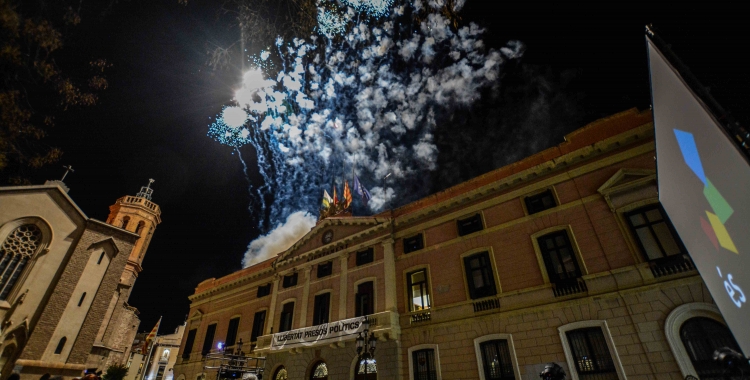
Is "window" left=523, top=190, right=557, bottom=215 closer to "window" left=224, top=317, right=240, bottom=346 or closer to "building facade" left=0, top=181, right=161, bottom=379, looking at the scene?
"window" left=224, top=317, right=240, bottom=346

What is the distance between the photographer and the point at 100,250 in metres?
24.8

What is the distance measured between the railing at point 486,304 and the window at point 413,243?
4572mm

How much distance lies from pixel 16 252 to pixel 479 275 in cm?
3034

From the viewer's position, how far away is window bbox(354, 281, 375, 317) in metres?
18.5

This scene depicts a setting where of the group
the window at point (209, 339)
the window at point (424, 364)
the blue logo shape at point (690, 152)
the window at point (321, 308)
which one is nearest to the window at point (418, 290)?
the window at point (424, 364)

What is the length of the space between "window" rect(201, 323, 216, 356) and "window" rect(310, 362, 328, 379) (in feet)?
39.9

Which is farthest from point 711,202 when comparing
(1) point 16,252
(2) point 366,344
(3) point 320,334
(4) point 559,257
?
(1) point 16,252

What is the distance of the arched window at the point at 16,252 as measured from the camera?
20.8 meters

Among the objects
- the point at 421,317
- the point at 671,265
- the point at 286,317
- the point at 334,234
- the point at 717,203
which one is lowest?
the point at 717,203

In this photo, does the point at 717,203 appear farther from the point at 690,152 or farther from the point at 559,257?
the point at 559,257

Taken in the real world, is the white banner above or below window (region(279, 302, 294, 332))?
below

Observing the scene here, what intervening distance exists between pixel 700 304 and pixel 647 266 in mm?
1672

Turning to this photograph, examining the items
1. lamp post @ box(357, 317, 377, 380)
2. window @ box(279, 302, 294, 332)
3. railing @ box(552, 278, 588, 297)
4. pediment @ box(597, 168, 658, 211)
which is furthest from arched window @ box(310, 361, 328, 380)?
pediment @ box(597, 168, 658, 211)

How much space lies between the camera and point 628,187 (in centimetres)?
1236
